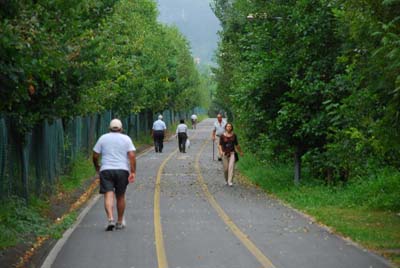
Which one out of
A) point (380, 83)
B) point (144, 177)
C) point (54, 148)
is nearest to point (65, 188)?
point (54, 148)

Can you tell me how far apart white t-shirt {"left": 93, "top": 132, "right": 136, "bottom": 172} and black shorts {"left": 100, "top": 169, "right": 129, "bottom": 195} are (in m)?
0.07

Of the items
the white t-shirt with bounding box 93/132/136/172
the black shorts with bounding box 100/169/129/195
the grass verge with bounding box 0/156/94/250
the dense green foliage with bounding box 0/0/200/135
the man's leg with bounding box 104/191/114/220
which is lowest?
the grass verge with bounding box 0/156/94/250

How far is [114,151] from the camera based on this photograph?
1416 cm

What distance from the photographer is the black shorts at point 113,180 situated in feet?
46.1

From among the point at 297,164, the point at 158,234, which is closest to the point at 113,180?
the point at 158,234

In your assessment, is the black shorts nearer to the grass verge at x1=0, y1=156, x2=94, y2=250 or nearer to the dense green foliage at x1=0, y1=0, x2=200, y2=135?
the grass verge at x1=0, y1=156, x2=94, y2=250

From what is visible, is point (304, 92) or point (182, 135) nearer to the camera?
point (304, 92)

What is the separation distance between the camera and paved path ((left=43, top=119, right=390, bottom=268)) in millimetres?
11000

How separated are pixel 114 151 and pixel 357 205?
20.1ft

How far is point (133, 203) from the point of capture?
18.9 meters

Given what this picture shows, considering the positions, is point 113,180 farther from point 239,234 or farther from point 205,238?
point 239,234

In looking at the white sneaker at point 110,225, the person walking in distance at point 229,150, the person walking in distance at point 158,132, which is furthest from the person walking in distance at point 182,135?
the white sneaker at point 110,225

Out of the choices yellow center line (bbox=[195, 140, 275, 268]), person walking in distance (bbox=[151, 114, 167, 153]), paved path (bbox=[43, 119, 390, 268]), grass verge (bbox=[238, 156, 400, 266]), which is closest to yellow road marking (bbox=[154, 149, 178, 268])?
paved path (bbox=[43, 119, 390, 268])

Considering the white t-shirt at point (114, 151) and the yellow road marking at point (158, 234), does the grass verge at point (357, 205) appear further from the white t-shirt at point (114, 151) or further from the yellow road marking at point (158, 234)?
the white t-shirt at point (114, 151)
